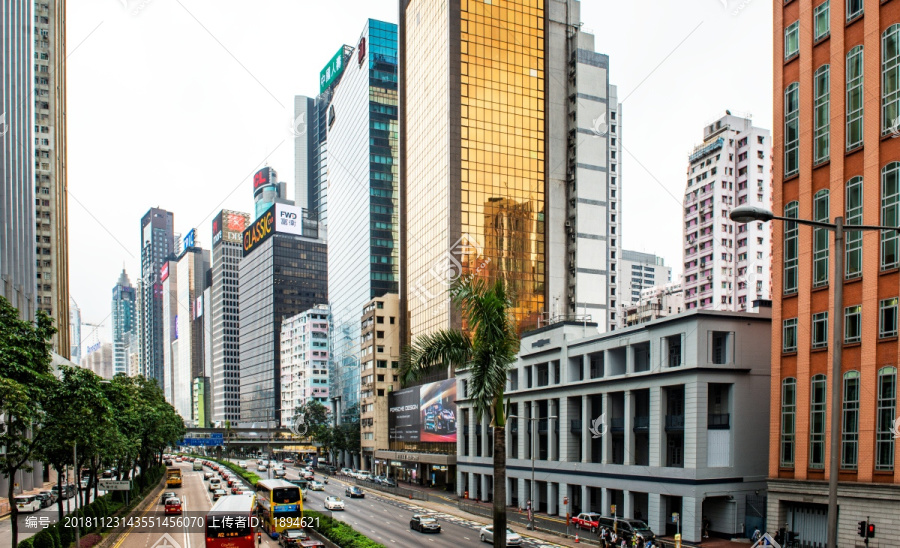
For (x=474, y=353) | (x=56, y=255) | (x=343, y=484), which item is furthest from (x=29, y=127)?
→ (x=474, y=353)

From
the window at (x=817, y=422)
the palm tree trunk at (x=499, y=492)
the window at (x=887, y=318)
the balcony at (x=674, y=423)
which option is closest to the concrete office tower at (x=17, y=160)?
the balcony at (x=674, y=423)

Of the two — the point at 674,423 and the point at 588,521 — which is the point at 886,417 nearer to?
the point at 674,423

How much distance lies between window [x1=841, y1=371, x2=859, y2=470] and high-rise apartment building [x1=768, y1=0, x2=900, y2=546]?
5 centimetres

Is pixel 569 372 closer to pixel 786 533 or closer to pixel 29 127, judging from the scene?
pixel 786 533

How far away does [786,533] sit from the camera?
136ft

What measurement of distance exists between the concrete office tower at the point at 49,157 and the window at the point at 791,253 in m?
128

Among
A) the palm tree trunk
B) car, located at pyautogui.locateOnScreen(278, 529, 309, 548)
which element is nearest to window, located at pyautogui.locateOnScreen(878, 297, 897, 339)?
the palm tree trunk

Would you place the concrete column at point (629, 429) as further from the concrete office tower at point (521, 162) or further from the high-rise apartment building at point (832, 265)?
the concrete office tower at point (521, 162)

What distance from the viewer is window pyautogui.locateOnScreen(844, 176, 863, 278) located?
127 ft

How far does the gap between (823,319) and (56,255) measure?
13752 cm

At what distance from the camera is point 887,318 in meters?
36.8

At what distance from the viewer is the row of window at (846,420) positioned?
3603cm

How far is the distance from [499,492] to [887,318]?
27.2 m

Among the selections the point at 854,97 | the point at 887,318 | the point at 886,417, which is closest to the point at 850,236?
the point at 887,318
